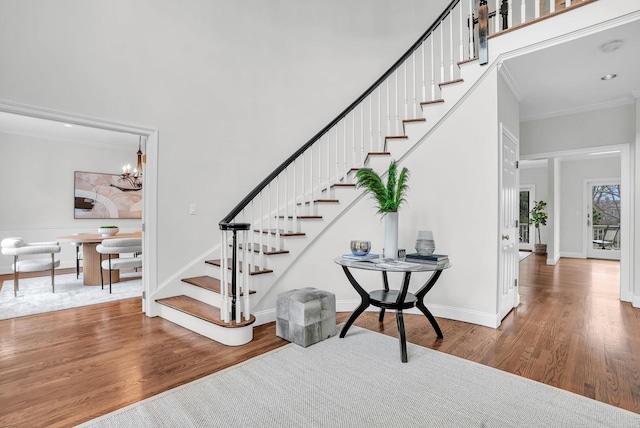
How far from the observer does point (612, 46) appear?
289cm

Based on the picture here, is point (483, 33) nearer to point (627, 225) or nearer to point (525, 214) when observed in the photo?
point (627, 225)

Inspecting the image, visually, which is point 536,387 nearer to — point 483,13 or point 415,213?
point 415,213

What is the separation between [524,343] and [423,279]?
1.11 metres

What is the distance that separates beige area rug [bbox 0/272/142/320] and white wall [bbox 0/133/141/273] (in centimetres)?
136

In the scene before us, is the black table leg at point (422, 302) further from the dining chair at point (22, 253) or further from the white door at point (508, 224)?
the dining chair at point (22, 253)

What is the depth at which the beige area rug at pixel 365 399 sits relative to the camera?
5.80 feet

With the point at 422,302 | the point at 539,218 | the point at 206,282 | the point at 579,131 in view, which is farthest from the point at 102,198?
the point at 539,218

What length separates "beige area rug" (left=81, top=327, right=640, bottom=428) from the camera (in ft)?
5.80

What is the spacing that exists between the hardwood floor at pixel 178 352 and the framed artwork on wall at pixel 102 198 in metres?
3.85

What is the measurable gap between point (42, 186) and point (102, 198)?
104 centimetres

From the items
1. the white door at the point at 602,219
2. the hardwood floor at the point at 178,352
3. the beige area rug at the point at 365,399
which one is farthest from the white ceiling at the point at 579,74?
the white door at the point at 602,219

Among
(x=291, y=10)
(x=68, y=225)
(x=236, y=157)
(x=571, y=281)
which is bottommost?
(x=571, y=281)

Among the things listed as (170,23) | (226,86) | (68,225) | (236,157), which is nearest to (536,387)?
(236,157)

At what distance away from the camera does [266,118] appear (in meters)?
4.39
